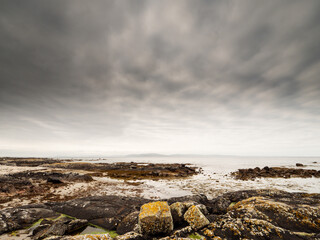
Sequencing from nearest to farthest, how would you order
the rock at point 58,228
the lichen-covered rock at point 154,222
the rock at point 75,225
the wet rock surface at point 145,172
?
the lichen-covered rock at point 154,222
the rock at point 58,228
the rock at point 75,225
the wet rock surface at point 145,172

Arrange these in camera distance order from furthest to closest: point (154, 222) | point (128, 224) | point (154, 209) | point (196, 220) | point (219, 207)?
point (219, 207)
point (128, 224)
point (154, 209)
point (196, 220)
point (154, 222)

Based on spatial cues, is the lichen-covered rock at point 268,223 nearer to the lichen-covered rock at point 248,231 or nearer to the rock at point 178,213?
the lichen-covered rock at point 248,231

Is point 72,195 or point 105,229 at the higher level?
point 105,229

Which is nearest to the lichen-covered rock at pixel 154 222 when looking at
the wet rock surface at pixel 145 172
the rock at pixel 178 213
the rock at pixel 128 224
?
the rock at pixel 178 213

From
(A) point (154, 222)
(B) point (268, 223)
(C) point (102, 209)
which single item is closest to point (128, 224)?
(A) point (154, 222)

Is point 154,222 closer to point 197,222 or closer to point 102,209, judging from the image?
point 197,222

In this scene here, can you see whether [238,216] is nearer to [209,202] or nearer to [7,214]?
[209,202]

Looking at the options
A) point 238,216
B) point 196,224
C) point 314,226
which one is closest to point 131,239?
point 196,224

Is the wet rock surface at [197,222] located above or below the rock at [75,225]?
above

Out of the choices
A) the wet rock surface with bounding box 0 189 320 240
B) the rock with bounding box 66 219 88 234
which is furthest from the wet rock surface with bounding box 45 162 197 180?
the rock with bounding box 66 219 88 234

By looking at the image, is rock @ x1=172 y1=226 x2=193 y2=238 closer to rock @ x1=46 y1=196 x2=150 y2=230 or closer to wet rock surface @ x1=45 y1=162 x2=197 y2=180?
rock @ x1=46 y1=196 x2=150 y2=230

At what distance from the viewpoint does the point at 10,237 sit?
6625mm

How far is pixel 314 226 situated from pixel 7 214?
14732mm

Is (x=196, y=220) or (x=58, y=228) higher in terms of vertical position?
(x=196, y=220)
